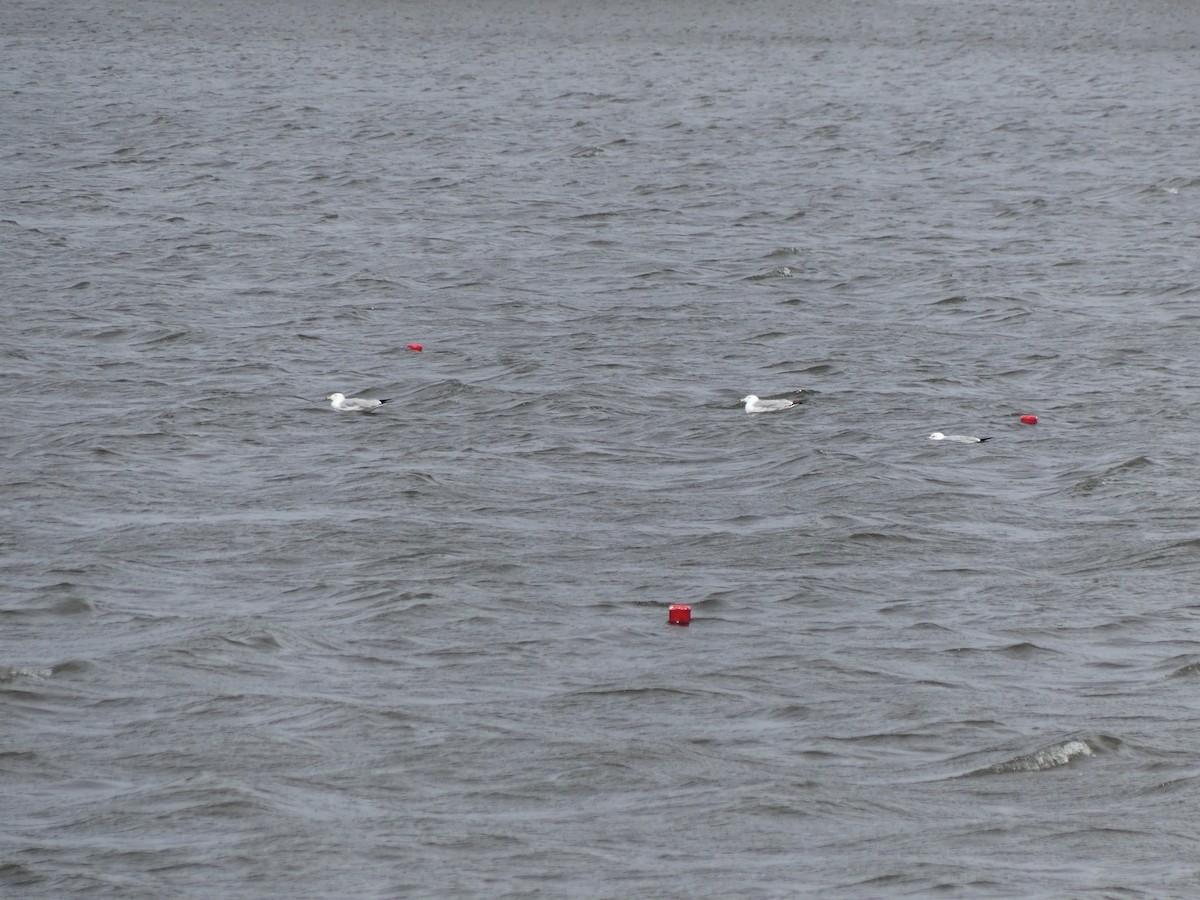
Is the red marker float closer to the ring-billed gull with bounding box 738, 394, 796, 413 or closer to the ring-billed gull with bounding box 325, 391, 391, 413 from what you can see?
the ring-billed gull with bounding box 738, 394, 796, 413

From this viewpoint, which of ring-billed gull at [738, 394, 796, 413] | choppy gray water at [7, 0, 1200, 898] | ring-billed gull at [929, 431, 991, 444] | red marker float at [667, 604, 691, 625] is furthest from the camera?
ring-billed gull at [738, 394, 796, 413]

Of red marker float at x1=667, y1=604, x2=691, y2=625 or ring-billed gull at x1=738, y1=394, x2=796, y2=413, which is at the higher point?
red marker float at x1=667, y1=604, x2=691, y2=625

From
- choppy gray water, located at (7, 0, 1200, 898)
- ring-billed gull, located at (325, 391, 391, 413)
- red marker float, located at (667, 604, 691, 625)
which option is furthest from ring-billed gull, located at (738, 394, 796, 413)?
red marker float, located at (667, 604, 691, 625)

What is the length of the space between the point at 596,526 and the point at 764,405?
137 inches

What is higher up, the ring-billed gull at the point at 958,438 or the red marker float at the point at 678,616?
the red marker float at the point at 678,616

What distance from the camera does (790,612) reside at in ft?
40.0

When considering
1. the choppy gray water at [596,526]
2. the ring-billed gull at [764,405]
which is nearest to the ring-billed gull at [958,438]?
the choppy gray water at [596,526]

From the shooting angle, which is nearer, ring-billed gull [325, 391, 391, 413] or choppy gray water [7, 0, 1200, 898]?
choppy gray water [7, 0, 1200, 898]

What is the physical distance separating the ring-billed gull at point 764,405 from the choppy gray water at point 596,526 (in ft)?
0.49

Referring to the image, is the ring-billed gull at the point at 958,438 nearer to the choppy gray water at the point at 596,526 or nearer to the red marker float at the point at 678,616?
the choppy gray water at the point at 596,526

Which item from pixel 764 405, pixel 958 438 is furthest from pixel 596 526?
pixel 958 438

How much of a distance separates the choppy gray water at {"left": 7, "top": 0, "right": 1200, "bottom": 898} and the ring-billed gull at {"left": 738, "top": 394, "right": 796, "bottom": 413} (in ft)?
0.49

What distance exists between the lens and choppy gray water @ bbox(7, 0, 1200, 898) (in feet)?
30.8

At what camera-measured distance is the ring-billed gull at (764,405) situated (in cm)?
1670
